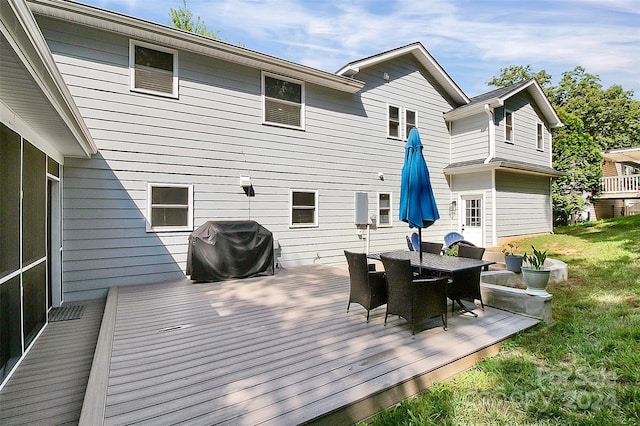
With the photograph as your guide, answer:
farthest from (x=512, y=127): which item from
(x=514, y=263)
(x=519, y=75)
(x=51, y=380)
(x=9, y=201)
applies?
(x=519, y=75)

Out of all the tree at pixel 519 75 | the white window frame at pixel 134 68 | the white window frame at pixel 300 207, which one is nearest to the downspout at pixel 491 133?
the white window frame at pixel 300 207

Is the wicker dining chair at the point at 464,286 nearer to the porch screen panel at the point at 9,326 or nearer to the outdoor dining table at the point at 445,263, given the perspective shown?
the outdoor dining table at the point at 445,263

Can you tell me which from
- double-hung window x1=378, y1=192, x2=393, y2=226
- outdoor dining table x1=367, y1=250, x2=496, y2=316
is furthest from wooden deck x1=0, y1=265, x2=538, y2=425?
double-hung window x1=378, y1=192, x2=393, y2=226

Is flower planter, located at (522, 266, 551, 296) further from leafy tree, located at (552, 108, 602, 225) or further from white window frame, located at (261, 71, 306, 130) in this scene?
leafy tree, located at (552, 108, 602, 225)

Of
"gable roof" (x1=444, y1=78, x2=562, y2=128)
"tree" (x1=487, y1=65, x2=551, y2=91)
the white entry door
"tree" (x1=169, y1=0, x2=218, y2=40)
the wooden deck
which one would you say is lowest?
the wooden deck

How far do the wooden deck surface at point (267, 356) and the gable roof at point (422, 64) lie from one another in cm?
697

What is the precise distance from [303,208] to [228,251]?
271cm

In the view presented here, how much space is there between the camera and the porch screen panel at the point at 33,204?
A: 11.5 feet

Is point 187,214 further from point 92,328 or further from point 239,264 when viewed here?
point 92,328

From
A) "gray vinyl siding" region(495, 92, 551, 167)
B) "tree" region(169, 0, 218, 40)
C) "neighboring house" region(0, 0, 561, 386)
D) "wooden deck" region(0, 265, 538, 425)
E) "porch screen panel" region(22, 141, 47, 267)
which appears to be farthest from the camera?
"tree" region(169, 0, 218, 40)

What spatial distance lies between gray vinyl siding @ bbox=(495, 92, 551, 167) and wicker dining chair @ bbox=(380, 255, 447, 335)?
9.35m

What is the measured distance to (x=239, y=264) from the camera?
6.42m

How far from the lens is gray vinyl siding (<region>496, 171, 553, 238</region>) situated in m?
11.1

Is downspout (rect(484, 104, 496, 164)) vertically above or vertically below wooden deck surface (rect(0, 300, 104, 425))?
above
